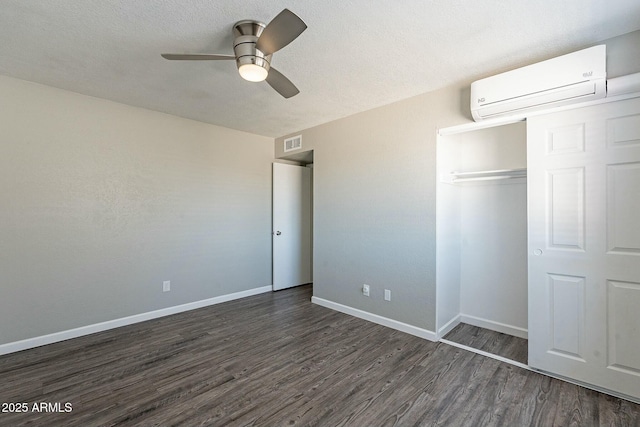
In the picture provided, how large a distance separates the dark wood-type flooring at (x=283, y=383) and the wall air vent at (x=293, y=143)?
256 centimetres

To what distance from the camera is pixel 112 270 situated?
3.28 meters

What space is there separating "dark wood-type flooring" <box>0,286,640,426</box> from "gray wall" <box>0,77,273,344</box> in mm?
502

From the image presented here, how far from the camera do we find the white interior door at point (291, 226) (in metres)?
4.79

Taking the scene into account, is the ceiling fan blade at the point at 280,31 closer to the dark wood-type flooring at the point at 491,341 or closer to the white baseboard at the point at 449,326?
the white baseboard at the point at 449,326

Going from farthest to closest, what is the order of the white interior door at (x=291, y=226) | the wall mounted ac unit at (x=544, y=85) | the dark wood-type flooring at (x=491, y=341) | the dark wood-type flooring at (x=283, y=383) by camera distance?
the white interior door at (x=291, y=226) → the dark wood-type flooring at (x=491, y=341) → the wall mounted ac unit at (x=544, y=85) → the dark wood-type flooring at (x=283, y=383)

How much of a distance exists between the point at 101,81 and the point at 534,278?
416 centimetres

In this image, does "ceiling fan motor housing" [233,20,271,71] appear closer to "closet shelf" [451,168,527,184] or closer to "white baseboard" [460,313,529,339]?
"closet shelf" [451,168,527,184]

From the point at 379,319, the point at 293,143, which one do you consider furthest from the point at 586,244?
the point at 293,143

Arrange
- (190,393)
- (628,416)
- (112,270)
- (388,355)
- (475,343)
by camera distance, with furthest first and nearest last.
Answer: (112,270), (475,343), (388,355), (190,393), (628,416)

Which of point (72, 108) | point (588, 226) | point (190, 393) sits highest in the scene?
point (72, 108)

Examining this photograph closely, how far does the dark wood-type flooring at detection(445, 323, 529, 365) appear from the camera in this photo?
2708mm

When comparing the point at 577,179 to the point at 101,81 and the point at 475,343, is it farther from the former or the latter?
the point at 101,81

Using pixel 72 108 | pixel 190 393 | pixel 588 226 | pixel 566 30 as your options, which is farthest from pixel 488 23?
pixel 72 108

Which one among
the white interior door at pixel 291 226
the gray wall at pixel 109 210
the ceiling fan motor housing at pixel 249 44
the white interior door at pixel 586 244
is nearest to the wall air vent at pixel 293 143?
the white interior door at pixel 291 226
